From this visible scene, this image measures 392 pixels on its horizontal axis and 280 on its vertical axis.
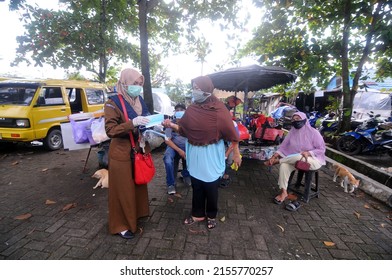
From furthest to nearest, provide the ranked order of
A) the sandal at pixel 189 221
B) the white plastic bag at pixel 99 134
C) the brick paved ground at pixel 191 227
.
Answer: the white plastic bag at pixel 99 134, the sandal at pixel 189 221, the brick paved ground at pixel 191 227

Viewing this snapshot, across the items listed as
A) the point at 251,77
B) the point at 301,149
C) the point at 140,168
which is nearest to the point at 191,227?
the point at 140,168

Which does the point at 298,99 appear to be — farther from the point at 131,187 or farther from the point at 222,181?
the point at 131,187

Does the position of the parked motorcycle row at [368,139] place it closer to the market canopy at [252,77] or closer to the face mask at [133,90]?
the market canopy at [252,77]

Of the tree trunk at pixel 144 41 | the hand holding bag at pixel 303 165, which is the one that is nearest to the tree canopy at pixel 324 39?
the tree trunk at pixel 144 41

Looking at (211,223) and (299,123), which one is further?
(299,123)

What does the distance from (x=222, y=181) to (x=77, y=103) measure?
6.32m

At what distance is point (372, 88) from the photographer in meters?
13.4

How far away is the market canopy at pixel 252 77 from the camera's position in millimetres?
4359

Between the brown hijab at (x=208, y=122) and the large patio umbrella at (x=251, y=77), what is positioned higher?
the large patio umbrella at (x=251, y=77)

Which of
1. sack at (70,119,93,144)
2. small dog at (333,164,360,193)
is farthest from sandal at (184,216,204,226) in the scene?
small dog at (333,164,360,193)

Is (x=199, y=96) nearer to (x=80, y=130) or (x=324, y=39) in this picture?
(x=80, y=130)

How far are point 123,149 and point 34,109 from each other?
5.08 metres

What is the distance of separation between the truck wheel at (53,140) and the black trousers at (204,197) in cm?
572

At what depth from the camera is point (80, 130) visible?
419 centimetres
